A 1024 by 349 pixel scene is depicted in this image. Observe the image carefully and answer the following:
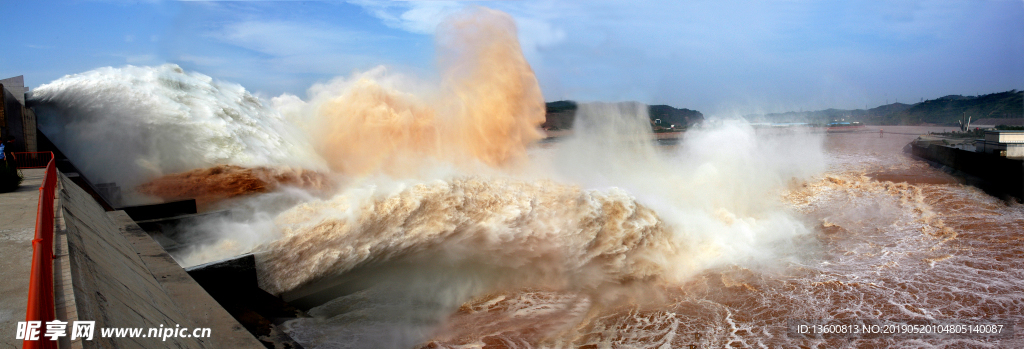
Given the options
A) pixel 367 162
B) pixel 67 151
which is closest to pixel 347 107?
pixel 367 162

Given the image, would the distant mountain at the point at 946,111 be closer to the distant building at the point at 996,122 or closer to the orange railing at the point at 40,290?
the distant building at the point at 996,122

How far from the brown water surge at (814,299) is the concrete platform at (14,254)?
6.39 meters

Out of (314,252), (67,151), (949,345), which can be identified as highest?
(67,151)

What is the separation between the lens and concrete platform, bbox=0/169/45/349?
13.9 feet

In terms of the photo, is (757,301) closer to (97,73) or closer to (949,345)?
(949,345)

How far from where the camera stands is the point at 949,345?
10.0 meters

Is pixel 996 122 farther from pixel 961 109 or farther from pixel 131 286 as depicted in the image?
pixel 131 286

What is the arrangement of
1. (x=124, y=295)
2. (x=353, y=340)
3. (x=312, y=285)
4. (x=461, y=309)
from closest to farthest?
1. (x=124, y=295)
2. (x=353, y=340)
3. (x=312, y=285)
4. (x=461, y=309)

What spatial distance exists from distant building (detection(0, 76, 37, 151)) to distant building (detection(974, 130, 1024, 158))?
42.6 m

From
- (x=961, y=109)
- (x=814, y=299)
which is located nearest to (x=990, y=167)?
(x=814, y=299)

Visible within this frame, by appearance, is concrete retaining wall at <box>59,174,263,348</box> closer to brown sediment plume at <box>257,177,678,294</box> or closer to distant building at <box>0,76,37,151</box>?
brown sediment plume at <box>257,177,678,294</box>

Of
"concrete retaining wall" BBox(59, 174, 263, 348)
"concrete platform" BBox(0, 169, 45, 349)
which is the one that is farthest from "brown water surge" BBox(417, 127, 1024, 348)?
"concrete platform" BBox(0, 169, 45, 349)

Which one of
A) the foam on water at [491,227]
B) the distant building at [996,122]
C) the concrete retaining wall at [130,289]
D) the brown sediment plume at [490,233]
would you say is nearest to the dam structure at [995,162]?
the foam on water at [491,227]

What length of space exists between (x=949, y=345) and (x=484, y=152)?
1404 centimetres
